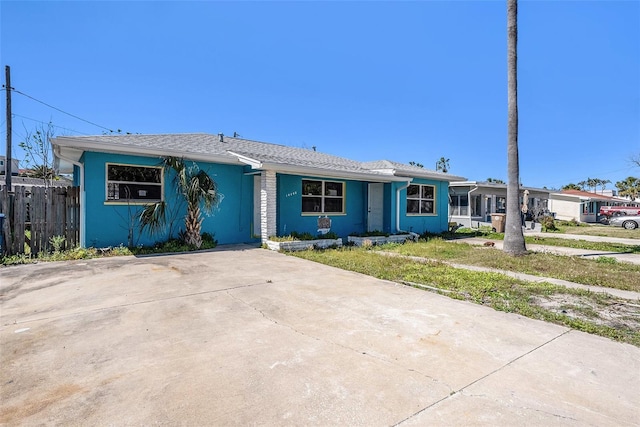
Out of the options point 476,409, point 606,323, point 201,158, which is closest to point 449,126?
point 201,158

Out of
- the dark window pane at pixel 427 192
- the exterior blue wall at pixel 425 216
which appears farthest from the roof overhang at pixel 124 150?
the dark window pane at pixel 427 192

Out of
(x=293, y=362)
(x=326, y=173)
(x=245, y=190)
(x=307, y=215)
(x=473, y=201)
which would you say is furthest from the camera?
(x=473, y=201)

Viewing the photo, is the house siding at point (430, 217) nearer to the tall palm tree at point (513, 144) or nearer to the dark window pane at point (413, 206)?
the dark window pane at point (413, 206)

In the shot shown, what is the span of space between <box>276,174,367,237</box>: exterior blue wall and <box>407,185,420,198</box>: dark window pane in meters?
2.61

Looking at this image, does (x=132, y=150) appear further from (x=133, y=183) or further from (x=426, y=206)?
(x=426, y=206)

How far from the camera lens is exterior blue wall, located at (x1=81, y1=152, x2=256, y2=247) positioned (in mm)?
8664

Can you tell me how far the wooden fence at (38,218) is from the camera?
7.90 metres

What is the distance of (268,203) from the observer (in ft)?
34.5

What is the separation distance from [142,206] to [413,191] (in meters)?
11.3

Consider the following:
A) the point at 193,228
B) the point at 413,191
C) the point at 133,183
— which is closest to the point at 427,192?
the point at 413,191

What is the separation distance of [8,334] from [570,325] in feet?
21.4

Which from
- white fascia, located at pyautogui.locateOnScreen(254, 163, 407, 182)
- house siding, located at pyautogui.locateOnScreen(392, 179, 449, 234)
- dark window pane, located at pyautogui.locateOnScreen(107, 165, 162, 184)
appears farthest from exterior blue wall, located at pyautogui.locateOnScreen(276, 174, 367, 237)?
dark window pane, located at pyautogui.locateOnScreen(107, 165, 162, 184)

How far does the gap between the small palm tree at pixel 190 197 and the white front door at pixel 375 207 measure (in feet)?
21.9

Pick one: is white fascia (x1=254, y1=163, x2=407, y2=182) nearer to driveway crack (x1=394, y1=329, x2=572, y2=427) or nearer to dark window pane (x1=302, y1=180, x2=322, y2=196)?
dark window pane (x1=302, y1=180, x2=322, y2=196)
